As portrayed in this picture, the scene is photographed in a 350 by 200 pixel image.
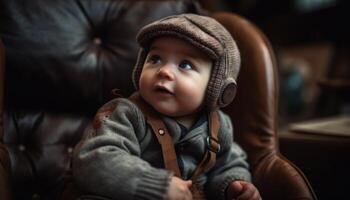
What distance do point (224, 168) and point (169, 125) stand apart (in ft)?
0.58

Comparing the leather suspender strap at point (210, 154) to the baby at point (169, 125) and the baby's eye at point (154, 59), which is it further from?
the baby's eye at point (154, 59)

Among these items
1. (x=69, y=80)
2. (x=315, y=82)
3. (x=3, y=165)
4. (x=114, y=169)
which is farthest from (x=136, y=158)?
(x=315, y=82)

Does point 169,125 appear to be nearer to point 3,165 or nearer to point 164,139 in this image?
point 164,139

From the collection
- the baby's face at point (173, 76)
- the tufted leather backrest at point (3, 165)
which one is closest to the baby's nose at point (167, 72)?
the baby's face at point (173, 76)

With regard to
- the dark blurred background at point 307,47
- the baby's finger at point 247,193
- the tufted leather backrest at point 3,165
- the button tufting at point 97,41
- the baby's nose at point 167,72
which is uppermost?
the baby's nose at point 167,72

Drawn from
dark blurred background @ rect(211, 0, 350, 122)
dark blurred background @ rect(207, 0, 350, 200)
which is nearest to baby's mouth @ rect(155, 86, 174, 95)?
dark blurred background @ rect(207, 0, 350, 200)

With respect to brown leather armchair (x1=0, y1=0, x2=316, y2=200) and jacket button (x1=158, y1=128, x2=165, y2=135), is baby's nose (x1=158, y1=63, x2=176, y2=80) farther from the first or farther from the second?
brown leather armchair (x1=0, y1=0, x2=316, y2=200)

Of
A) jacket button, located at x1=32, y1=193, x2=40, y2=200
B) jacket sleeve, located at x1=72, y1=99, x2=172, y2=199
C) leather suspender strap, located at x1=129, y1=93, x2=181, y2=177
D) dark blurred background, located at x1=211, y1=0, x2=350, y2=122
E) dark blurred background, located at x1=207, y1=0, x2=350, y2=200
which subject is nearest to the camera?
jacket sleeve, located at x1=72, y1=99, x2=172, y2=199

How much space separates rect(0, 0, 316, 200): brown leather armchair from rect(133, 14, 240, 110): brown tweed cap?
226 millimetres

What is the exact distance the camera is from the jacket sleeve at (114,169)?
696 millimetres

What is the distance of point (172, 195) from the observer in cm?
71

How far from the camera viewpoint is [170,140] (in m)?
0.81

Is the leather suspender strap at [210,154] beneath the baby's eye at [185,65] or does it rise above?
beneath

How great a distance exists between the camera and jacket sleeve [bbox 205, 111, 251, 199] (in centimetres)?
89
